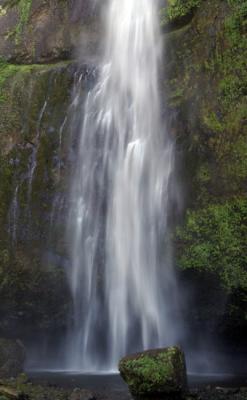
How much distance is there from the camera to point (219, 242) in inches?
429

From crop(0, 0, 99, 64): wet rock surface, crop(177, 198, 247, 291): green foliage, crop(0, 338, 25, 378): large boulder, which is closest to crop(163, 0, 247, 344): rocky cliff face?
crop(177, 198, 247, 291): green foliage

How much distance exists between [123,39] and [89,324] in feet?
25.5

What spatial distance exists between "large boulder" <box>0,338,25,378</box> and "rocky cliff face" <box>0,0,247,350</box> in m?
0.90

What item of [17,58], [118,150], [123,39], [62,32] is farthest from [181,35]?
[17,58]

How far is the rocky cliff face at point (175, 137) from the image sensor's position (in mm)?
10992

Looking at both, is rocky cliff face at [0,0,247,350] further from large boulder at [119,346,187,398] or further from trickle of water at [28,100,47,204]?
large boulder at [119,346,187,398]

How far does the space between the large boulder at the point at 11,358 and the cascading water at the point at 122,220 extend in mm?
1328

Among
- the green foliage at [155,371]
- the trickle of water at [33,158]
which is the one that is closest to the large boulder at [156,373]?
the green foliage at [155,371]

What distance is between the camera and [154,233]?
11562mm

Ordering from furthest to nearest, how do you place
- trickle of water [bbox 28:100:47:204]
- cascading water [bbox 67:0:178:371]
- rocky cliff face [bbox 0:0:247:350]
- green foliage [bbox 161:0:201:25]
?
trickle of water [bbox 28:100:47:204] → green foliage [bbox 161:0:201:25] → cascading water [bbox 67:0:178:371] → rocky cliff face [bbox 0:0:247:350]

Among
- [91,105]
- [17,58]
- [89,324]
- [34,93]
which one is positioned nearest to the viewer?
[89,324]

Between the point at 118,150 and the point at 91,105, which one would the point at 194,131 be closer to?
the point at 118,150

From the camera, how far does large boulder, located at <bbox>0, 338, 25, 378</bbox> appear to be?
11219 mm

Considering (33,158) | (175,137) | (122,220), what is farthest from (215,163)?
(33,158)
